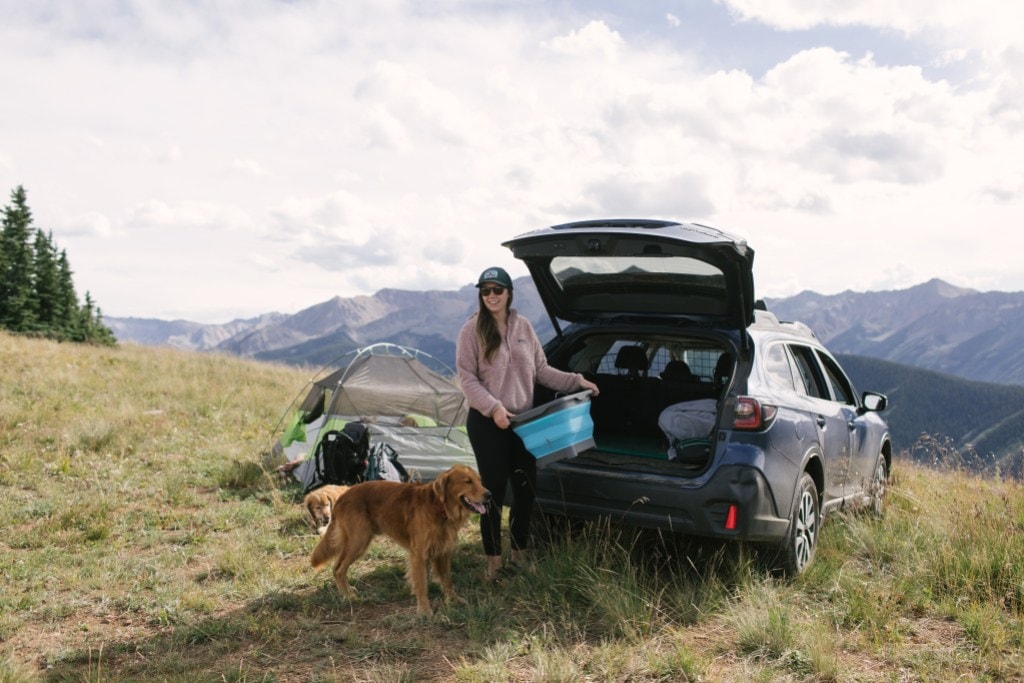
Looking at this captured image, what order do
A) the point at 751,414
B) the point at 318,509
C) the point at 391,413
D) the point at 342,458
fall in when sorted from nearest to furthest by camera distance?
the point at 751,414, the point at 318,509, the point at 342,458, the point at 391,413

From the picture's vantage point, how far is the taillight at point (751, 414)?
4.18 meters

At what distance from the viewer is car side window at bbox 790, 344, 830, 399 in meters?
5.31

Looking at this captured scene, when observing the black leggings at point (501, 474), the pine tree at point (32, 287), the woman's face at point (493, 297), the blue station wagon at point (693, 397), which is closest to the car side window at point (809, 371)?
the blue station wagon at point (693, 397)

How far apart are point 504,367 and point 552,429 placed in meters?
0.52

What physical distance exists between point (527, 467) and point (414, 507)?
0.74 metres

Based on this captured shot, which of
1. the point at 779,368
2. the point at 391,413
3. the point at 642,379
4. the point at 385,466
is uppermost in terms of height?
the point at 779,368

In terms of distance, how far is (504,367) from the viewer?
4535mm

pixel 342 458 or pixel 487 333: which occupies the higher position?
pixel 487 333

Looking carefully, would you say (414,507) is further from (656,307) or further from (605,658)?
(656,307)

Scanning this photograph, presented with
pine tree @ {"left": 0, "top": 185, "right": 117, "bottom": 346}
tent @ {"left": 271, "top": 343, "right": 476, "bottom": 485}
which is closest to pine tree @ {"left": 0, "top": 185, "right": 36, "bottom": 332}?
pine tree @ {"left": 0, "top": 185, "right": 117, "bottom": 346}

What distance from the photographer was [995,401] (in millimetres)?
164625

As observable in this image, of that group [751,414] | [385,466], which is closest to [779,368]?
[751,414]

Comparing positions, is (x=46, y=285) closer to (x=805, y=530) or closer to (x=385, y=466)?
(x=385, y=466)

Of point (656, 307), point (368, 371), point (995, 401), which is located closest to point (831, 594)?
point (656, 307)
